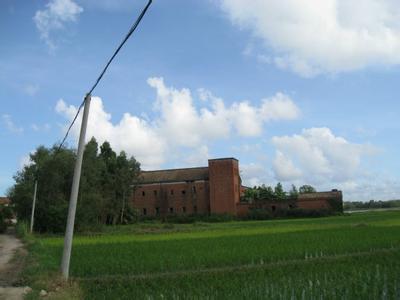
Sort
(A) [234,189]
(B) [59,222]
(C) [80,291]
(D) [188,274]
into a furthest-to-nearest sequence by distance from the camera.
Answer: (A) [234,189] < (B) [59,222] < (D) [188,274] < (C) [80,291]

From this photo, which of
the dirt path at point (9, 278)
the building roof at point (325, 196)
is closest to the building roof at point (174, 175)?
the building roof at point (325, 196)

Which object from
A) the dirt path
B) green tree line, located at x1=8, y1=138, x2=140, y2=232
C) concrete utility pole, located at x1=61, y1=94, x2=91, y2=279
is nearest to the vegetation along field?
the dirt path

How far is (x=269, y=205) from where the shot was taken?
73375 millimetres

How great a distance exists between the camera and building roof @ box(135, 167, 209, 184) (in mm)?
77125

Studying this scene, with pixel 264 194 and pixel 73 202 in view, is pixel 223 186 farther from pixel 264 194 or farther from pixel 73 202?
pixel 73 202

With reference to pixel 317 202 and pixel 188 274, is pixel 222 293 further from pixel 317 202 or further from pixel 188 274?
pixel 317 202

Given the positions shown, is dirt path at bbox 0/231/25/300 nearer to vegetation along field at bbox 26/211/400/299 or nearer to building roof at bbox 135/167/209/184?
vegetation along field at bbox 26/211/400/299

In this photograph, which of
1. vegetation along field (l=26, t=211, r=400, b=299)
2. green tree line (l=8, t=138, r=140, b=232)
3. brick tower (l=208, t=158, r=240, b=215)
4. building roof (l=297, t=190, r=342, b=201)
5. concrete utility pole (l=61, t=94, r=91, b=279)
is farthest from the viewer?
building roof (l=297, t=190, r=342, b=201)

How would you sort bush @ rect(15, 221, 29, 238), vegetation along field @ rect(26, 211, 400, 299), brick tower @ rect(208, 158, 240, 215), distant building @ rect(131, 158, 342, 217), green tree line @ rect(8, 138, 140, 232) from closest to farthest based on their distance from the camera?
vegetation along field @ rect(26, 211, 400, 299), bush @ rect(15, 221, 29, 238), green tree line @ rect(8, 138, 140, 232), brick tower @ rect(208, 158, 240, 215), distant building @ rect(131, 158, 342, 217)

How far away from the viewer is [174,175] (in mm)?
79750

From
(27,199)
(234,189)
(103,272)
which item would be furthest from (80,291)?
(234,189)

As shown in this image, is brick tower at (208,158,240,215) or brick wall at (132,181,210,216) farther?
brick wall at (132,181,210,216)

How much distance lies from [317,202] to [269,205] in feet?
24.4

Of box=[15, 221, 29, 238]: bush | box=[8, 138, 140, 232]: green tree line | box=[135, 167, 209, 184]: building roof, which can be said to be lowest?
box=[15, 221, 29, 238]: bush
